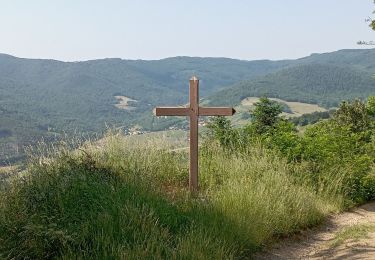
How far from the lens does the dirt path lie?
6329mm

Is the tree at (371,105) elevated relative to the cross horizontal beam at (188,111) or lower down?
lower down

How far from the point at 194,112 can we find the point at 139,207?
135 inches

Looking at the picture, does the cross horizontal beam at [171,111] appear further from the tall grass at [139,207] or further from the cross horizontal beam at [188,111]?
the tall grass at [139,207]

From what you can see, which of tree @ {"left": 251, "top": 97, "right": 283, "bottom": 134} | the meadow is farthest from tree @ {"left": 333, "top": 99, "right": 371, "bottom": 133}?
the meadow

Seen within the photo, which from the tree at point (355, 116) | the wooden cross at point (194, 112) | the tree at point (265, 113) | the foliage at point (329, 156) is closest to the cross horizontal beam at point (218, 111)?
the wooden cross at point (194, 112)

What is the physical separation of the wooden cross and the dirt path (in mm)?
1957

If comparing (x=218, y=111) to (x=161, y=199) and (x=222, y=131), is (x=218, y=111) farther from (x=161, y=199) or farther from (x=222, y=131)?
(x=222, y=131)

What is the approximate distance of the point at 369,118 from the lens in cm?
1750

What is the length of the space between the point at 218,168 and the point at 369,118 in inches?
421

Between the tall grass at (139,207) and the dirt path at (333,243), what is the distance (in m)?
0.21

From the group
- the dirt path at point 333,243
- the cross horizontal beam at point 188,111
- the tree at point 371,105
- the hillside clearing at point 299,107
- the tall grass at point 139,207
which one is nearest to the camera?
the tall grass at point 139,207

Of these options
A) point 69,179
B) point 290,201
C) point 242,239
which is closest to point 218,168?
point 290,201

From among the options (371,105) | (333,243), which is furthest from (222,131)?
(333,243)

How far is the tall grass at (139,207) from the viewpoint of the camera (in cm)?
454
